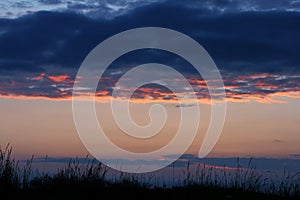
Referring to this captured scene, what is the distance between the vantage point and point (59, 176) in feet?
53.5

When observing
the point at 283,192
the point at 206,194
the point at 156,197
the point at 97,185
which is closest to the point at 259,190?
the point at 283,192

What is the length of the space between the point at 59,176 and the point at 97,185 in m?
1.36

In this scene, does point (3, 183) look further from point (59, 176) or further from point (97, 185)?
point (97, 185)

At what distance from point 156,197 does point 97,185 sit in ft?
6.38

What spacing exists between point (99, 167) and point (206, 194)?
141 inches

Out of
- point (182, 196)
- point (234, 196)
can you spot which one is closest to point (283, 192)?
point (234, 196)

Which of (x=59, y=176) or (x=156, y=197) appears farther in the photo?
(x=59, y=176)

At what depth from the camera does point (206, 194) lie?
15.4 metres

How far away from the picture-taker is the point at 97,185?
51.6 feet

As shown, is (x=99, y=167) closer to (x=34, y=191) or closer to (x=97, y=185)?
(x=97, y=185)

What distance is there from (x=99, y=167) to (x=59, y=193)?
2226mm

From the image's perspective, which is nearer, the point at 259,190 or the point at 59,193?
the point at 59,193

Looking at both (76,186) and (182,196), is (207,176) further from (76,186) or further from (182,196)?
(76,186)

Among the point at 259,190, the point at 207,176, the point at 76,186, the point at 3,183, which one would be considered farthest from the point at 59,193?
the point at 259,190
